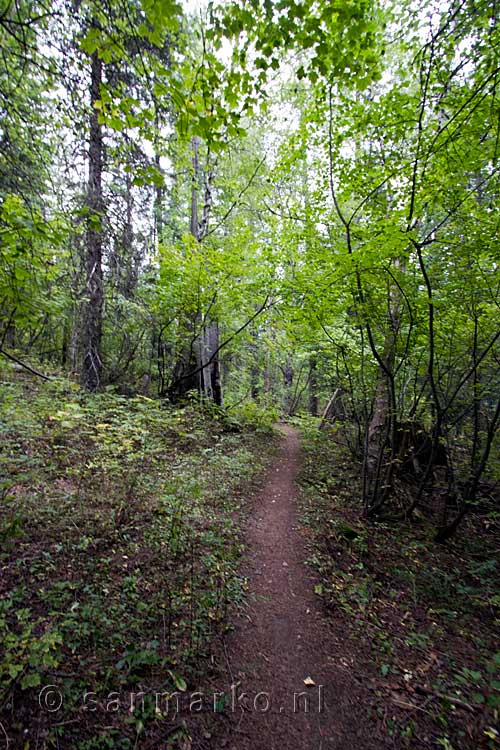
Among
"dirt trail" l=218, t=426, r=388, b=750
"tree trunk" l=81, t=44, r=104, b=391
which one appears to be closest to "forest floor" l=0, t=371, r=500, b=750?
"dirt trail" l=218, t=426, r=388, b=750

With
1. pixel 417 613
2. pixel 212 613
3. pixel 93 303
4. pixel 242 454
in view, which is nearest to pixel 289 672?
pixel 212 613

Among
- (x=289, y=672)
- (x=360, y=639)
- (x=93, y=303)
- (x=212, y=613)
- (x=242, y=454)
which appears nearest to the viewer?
(x=289, y=672)

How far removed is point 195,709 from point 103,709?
26.5 inches

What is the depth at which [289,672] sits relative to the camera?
2.92 meters

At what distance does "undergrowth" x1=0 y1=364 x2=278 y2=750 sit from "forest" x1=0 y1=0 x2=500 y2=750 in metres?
0.02

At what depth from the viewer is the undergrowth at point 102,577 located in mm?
2191

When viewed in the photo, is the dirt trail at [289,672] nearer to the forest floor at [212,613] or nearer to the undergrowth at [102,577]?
the forest floor at [212,613]

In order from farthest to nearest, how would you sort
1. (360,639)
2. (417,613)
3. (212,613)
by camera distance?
(417,613) < (360,639) < (212,613)

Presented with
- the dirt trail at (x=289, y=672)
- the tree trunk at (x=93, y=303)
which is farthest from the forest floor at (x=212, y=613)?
the tree trunk at (x=93, y=303)

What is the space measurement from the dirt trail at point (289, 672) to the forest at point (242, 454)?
0.07 feet

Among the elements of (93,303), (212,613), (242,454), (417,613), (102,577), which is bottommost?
(417,613)

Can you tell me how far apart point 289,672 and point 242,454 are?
5586mm

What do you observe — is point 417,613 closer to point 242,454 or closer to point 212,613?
point 212,613

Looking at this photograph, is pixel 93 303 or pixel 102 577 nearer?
pixel 102 577
